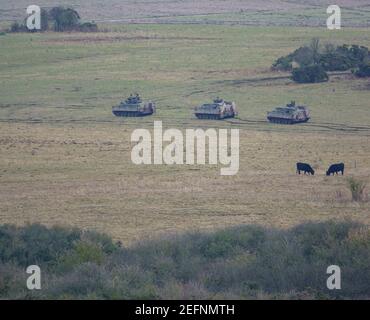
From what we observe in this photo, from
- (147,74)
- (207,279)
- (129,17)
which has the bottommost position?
(207,279)

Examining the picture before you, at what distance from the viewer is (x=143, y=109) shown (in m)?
38.7

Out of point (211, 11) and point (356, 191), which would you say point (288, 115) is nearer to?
point (356, 191)

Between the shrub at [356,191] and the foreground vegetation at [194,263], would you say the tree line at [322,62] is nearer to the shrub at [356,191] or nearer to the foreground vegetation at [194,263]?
the shrub at [356,191]

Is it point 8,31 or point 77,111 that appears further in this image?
point 8,31

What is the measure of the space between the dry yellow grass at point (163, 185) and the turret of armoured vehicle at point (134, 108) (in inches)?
167

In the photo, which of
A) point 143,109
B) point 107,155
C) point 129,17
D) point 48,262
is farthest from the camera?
point 129,17

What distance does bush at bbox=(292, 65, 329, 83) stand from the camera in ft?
155

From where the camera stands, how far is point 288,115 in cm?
3616

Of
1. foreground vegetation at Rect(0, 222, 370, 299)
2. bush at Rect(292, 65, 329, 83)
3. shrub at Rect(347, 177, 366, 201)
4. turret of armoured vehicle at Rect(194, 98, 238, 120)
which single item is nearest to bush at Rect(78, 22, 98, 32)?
bush at Rect(292, 65, 329, 83)

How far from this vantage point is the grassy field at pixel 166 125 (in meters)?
21.5

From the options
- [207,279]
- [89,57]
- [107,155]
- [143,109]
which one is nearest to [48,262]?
[207,279]

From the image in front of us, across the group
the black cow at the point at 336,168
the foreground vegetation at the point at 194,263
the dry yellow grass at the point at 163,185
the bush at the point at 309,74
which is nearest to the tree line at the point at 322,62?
the bush at the point at 309,74
